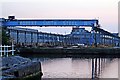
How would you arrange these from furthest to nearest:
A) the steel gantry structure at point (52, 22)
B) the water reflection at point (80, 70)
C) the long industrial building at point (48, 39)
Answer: the long industrial building at point (48, 39) < the steel gantry structure at point (52, 22) < the water reflection at point (80, 70)

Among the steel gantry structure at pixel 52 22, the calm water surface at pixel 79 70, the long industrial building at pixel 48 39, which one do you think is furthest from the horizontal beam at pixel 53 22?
the long industrial building at pixel 48 39

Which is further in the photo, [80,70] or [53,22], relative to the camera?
[53,22]

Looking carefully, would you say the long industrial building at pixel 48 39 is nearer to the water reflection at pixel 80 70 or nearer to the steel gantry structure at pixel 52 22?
the steel gantry structure at pixel 52 22

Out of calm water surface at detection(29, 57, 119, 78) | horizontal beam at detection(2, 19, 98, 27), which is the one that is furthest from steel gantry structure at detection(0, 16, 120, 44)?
calm water surface at detection(29, 57, 119, 78)

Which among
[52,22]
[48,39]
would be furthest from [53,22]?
[48,39]

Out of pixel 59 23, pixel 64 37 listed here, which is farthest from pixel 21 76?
pixel 64 37

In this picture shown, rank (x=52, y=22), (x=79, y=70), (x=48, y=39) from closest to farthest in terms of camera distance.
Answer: (x=79, y=70) < (x=52, y=22) < (x=48, y=39)

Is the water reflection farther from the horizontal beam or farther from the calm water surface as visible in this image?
the horizontal beam

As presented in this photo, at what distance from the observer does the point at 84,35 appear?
3593 inches

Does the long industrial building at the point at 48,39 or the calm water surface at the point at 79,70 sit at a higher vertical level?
the long industrial building at the point at 48,39

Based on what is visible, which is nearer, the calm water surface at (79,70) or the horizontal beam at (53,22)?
the calm water surface at (79,70)

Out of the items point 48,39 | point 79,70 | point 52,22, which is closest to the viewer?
point 79,70

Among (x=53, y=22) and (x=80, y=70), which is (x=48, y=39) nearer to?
(x=53, y=22)

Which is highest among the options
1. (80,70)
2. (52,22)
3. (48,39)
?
(52,22)
